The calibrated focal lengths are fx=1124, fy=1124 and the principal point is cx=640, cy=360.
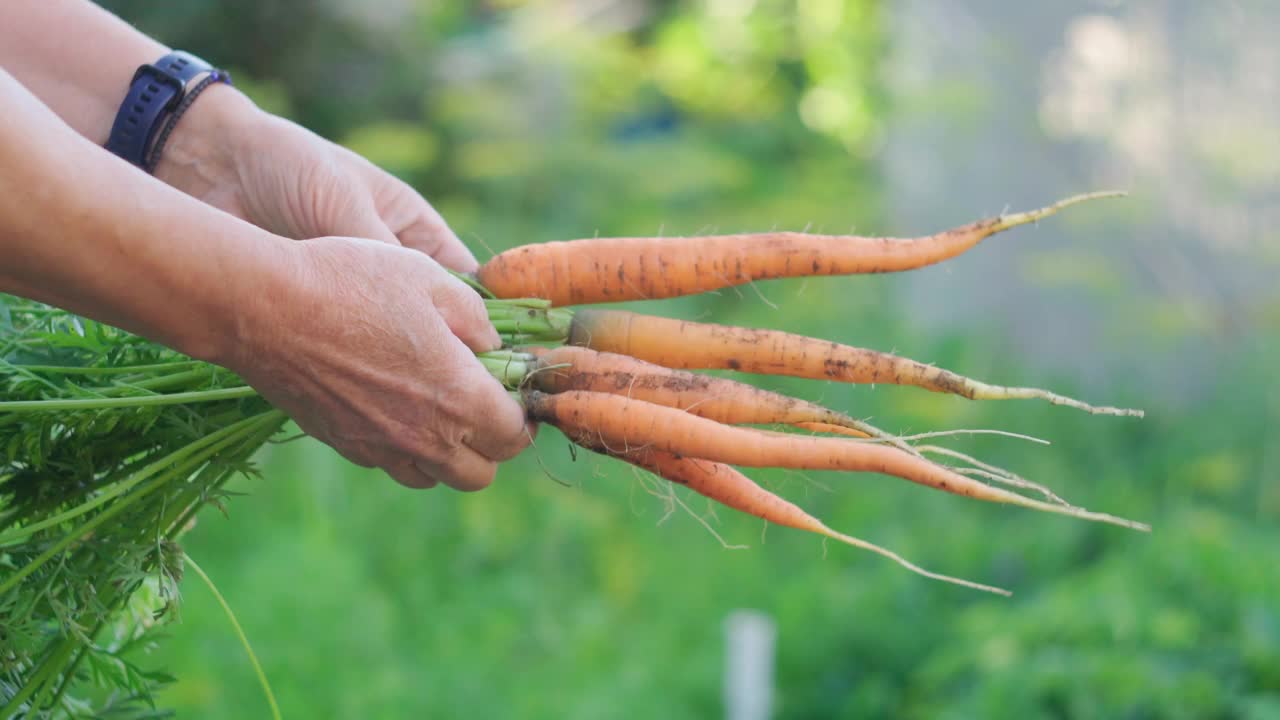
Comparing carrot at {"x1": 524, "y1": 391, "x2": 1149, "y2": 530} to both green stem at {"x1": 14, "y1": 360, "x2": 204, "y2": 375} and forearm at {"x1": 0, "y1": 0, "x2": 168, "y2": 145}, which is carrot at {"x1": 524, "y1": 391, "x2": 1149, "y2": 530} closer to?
green stem at {"x1": 14, "y1": 360, "x2": 204, "y2": 375}

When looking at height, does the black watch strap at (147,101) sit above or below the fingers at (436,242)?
above

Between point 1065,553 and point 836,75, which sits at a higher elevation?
point 836,75

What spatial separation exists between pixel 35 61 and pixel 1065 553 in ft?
11.9

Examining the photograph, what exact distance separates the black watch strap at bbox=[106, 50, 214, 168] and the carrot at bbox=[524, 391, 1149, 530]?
30.9 inches

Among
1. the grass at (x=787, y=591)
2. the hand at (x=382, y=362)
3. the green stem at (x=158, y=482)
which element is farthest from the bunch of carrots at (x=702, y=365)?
the grass at (x=787, y=591)

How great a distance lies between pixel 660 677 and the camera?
3.98 meters

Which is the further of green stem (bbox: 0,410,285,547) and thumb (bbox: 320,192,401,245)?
thumb (bbox: 320,192,401,245)

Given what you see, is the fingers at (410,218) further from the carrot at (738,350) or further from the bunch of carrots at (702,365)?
the carrot at (738,350)

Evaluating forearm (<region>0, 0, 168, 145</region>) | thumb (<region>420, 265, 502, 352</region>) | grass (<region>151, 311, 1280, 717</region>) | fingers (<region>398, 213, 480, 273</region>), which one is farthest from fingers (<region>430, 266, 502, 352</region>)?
grass (<region>151, 311, 1280, 717</region>)

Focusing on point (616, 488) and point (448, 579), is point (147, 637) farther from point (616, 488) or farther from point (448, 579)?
point (616, 488)

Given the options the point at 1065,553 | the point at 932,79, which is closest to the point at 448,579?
the point at 1065,553

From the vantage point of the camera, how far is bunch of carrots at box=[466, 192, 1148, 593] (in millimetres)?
1816

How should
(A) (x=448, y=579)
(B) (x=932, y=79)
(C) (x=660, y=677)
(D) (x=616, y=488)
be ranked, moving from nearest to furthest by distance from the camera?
1. (C) (x=660, y=677)
2. (A) (x=448, y=579)
3. (D) (x=616, y=488)
4. (B) (x=932, y=79)

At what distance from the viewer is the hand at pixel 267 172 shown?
6.24 ft
